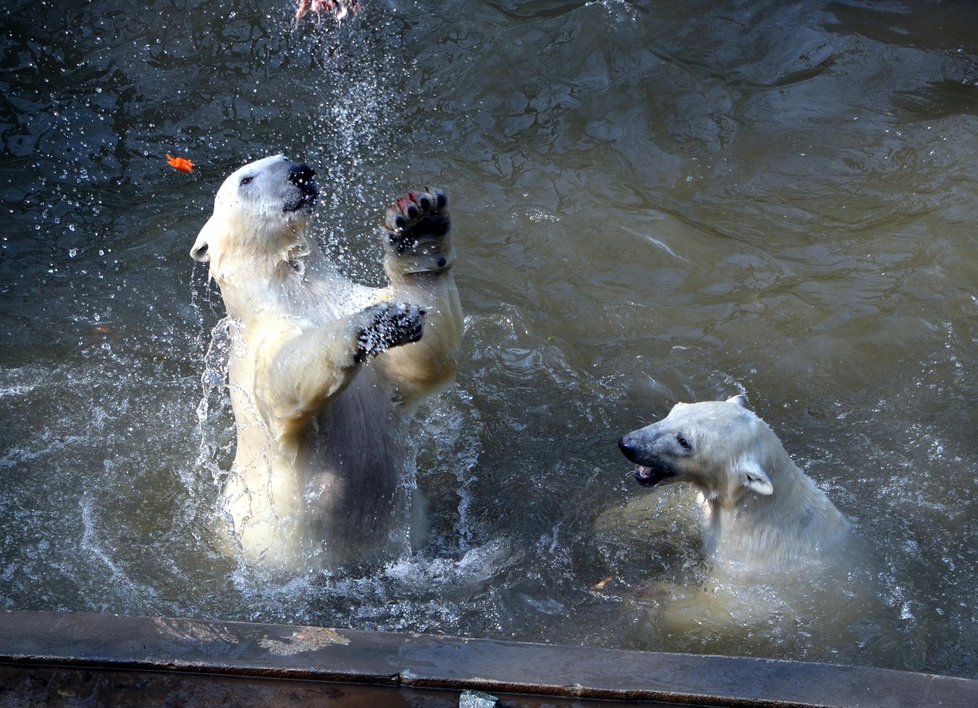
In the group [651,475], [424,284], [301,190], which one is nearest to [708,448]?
[651,475]

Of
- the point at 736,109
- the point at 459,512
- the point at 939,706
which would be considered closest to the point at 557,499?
the point at 459,512

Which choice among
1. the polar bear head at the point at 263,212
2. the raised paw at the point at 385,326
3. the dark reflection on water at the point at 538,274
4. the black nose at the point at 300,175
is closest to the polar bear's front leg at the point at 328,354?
the raised paw at the point at 385,326

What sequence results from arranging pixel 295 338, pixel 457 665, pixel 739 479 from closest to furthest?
pixel 457 665 < pixel 295 338 < pixel 739 479

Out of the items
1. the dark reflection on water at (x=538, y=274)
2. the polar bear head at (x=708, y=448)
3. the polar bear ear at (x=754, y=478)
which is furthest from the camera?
the dark reflection on water at (x=538, y=274)

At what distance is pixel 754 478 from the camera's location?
15.3ft

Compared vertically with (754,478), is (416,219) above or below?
above

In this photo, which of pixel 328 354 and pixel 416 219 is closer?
pixel 328 354

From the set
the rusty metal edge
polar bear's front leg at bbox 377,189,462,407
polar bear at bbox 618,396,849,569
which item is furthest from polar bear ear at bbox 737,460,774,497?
polar bear's front leg at bbox 377,189,462,407

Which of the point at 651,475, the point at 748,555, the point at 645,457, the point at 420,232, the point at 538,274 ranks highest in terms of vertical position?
the point at 420,232

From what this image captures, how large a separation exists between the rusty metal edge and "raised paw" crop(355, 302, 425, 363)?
1.01 metres

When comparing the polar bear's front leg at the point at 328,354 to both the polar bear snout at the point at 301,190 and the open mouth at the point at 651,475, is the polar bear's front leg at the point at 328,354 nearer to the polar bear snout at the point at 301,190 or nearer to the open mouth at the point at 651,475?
the polar bear snout at the point at 301,190

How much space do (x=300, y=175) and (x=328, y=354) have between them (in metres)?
0.89

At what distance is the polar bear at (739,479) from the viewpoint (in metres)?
4.78

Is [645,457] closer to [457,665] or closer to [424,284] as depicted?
[424,284]
